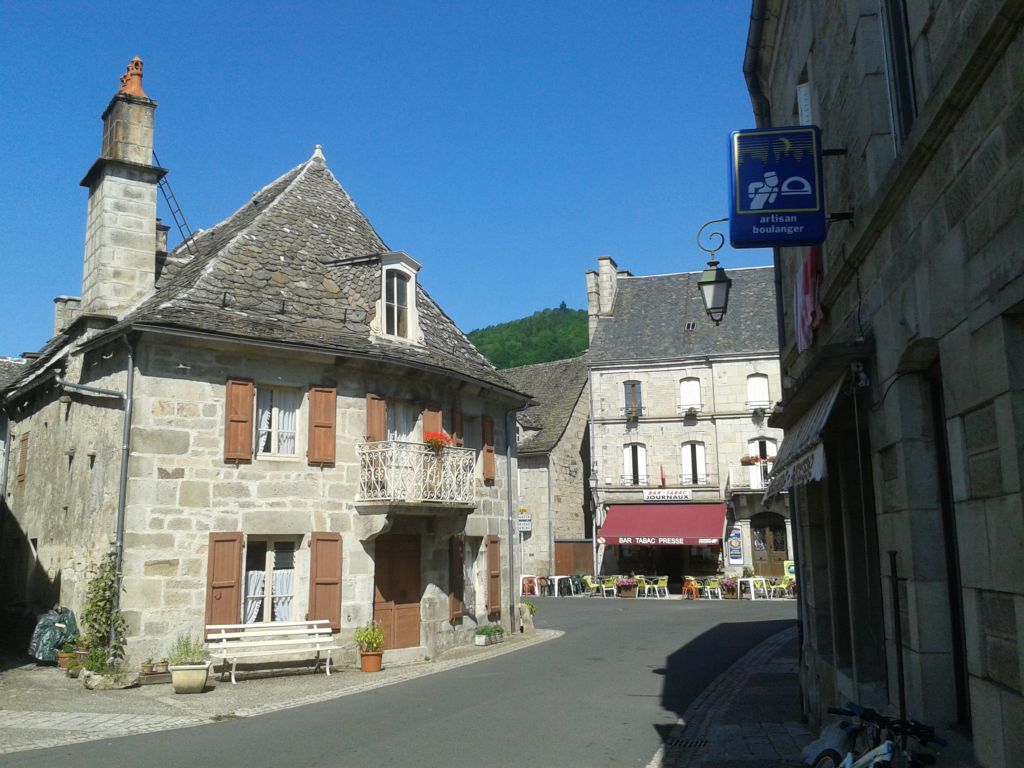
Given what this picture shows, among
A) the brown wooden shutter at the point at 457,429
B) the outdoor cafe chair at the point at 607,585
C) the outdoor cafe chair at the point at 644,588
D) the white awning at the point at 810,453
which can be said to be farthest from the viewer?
the outdoor cafe chair at the point at 607,585

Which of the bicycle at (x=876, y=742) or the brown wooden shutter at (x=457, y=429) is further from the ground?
the brown wooden shutter at (x=457, y=429)

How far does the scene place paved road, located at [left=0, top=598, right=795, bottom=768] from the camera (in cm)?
839

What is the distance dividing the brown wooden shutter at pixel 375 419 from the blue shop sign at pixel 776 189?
10024mm

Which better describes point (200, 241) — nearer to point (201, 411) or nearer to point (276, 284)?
point (276, 284)

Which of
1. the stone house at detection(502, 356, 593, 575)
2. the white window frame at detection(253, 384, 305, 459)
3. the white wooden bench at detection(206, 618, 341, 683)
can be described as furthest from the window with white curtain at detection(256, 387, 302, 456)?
the stone house at detection(502, 356, 593, 575)

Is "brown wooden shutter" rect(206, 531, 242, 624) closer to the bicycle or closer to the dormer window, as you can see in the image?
the dormer window

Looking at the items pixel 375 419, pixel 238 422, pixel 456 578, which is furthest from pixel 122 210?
pixel 456 578

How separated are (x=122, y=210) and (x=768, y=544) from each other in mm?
26005

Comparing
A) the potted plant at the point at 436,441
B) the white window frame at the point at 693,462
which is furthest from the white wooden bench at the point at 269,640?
the white window frame at the point at 693,462

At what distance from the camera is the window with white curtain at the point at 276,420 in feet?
49.4

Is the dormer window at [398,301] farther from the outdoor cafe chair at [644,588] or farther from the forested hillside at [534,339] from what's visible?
the forested hillside at [534,339]

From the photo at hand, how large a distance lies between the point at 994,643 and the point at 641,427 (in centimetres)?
3193

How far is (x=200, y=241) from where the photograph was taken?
19281 mm

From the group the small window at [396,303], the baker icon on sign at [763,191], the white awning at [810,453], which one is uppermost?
the small window at [396,303]
